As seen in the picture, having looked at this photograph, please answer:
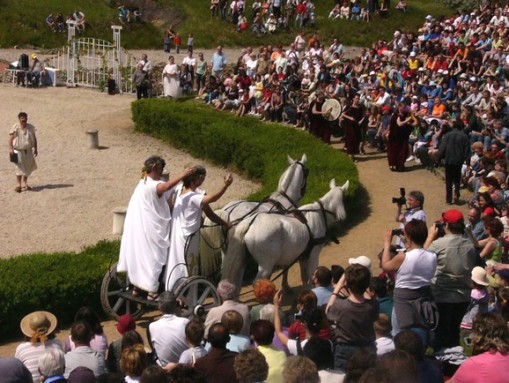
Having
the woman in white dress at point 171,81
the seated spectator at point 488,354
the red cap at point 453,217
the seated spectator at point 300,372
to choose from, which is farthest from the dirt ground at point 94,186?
the seated spectator at point 488,354

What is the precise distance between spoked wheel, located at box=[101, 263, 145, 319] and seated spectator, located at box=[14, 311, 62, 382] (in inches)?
121

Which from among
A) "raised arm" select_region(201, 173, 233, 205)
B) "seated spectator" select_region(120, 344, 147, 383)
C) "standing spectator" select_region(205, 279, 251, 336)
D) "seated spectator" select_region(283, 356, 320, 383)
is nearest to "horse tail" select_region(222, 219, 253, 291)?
"raised arm" select_region(201, 173, 233, 205)

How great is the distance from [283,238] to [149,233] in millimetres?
1953

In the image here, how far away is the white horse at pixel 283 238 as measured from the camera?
12.4 m

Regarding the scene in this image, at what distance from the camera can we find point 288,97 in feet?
86.5

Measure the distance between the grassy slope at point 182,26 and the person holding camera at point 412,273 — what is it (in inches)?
1165

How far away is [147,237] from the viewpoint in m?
11.6

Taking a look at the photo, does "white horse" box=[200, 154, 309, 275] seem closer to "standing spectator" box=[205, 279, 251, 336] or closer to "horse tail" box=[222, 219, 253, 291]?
"horse tail" box=[222, 219, 253, 291]

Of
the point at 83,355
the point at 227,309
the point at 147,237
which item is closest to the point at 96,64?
the point at 147,237

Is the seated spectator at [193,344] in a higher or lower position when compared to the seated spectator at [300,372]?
lower

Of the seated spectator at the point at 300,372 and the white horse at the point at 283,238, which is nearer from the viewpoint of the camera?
the seated spectator at the point at 300,372

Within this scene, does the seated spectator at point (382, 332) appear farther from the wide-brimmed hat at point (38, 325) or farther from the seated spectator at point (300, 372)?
the wide-brimmed hat at point (38, 325)

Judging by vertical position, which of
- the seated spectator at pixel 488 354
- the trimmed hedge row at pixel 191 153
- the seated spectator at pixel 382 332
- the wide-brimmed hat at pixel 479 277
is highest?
the seated spectator at pixel 488 354

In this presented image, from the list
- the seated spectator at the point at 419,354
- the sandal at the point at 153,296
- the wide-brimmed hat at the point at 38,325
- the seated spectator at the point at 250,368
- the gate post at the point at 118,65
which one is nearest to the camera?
the seated spectator at the point at 250,368
